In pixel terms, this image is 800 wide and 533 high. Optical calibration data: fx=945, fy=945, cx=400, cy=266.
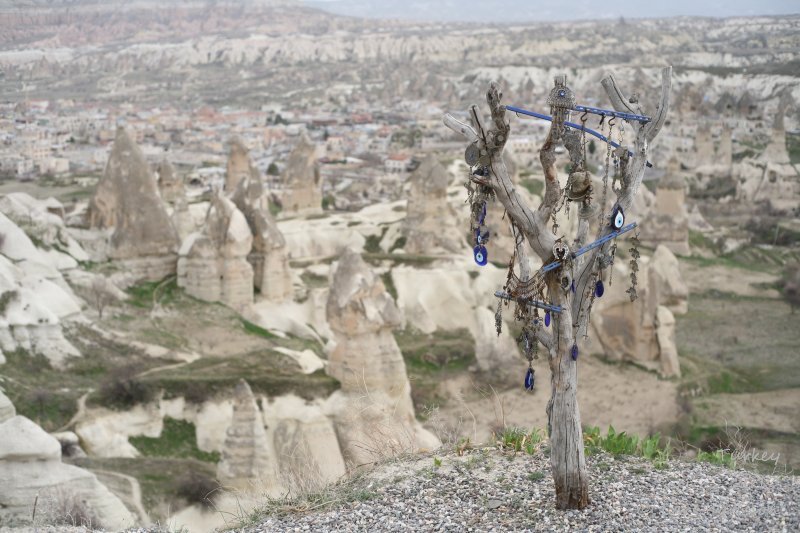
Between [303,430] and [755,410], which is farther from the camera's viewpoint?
[755,410]

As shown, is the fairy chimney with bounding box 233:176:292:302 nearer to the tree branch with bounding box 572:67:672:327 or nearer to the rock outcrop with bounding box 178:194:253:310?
the rock outcrop with bounding box 178:194:253:310

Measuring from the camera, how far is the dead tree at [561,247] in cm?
645

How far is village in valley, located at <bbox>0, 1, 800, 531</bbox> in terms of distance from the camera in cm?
1311

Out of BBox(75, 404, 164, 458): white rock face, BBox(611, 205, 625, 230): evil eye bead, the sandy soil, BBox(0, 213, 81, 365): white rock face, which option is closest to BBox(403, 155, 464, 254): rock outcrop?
the sandy soil

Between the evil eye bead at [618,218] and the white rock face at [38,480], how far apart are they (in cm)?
634

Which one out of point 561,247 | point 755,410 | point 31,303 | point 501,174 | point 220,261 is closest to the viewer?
point 561,247

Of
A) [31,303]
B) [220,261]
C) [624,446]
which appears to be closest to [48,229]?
[220,261]

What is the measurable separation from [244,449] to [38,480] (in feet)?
10.9

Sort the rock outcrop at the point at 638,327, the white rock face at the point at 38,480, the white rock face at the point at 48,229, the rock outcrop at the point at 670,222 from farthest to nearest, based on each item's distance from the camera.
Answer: the rock outcrop at the point at 670,222 → the rock outcrop at the point at 638,327 → the white rock face at the point at 48,229 → the white rock face at the point at 38,480

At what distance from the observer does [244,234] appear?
21.5 meters

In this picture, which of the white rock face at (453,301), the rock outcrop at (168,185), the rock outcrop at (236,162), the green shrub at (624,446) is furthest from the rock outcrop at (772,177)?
the green shrub at (624,446)

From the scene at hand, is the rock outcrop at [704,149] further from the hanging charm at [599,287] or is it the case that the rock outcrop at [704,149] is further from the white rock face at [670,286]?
the hanging charm at [599,287]

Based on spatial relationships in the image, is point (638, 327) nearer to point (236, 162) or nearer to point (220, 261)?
point (220, 261)

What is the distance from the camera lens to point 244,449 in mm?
13133
